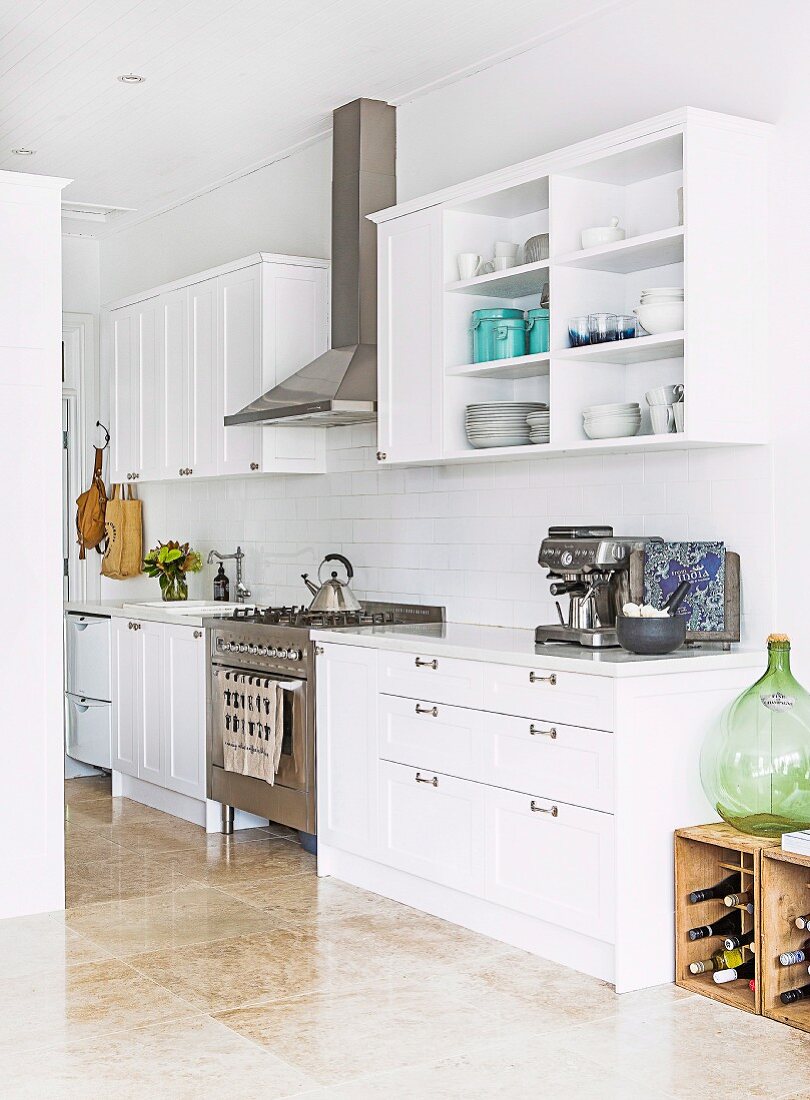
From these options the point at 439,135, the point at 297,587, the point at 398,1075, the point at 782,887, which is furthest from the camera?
the point at 297,587

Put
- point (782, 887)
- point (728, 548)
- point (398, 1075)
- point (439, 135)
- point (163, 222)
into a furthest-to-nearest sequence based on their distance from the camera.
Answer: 1. point (163, 222)
2. point (439, 135)
3. point (728, 548)
4. point (782, 887)
5. point (398, 1075)

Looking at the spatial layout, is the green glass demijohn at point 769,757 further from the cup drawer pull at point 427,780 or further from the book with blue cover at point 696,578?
the cup drawer pull at point 427,780

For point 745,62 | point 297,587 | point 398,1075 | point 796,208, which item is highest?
point 745,62

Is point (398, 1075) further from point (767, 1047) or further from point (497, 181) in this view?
point (497, 181)

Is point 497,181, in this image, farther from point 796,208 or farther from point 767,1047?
point 767,1047

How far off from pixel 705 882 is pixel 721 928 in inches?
5.3

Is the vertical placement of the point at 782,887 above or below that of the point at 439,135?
below

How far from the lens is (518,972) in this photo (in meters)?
3.67

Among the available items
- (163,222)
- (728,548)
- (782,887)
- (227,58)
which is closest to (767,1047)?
(782,887)

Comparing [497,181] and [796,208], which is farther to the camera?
[497,181]

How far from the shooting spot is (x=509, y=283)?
4.48m

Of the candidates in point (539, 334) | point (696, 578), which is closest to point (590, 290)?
point (539, 334)

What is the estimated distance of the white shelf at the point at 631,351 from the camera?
378cm

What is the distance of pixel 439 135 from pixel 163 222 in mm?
2520
